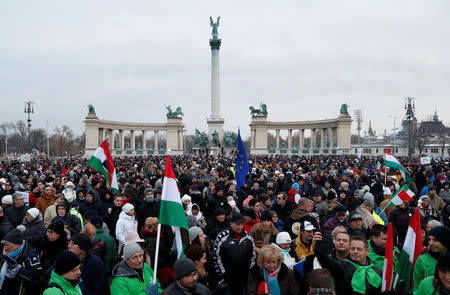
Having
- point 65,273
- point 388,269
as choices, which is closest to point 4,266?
point 65,273

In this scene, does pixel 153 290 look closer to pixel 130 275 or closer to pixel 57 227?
pixel 130 275

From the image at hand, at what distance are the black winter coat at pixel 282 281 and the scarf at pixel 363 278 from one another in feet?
2.69

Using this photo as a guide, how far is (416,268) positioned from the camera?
4.56m

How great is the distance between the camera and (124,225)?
25.5 ft

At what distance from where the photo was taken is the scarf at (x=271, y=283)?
4729 millimetres

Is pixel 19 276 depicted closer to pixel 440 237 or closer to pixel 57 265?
pixel 57 265

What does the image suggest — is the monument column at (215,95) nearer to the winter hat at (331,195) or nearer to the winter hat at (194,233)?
the winter hat at (331,195)

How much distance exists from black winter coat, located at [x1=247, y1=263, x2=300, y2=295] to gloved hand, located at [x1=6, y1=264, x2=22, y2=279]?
9.82 feet

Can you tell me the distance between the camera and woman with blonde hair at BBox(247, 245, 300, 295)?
15.6 ft

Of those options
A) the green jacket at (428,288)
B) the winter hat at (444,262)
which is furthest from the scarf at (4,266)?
the winter hat at (444,262)

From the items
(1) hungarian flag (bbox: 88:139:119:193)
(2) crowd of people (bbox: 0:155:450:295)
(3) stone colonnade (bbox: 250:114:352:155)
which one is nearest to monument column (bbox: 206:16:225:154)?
(3) stone colonnade (bbox: 250:114:352:155)

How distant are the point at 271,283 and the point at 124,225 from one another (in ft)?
12.9

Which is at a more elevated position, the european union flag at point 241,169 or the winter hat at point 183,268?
the european union flag at point 241,169

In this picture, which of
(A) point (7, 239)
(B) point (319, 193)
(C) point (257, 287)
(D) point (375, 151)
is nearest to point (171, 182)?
(C) point (257, 287)
